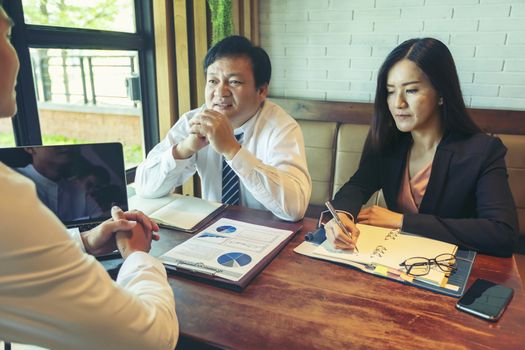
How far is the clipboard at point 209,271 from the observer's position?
3.09ft

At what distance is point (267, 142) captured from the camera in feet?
5.51

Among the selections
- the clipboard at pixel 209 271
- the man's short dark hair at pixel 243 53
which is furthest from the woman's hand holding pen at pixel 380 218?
the man's short dark hair at pixel 243 53

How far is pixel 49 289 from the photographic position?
537 millimetres

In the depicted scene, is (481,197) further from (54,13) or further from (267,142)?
(54,13)

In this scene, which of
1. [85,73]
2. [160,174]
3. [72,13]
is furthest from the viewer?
[85,73]

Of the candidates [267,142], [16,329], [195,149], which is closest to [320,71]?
[267,142]

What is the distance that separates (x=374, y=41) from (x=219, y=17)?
100cm

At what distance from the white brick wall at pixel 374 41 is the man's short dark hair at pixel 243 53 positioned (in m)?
1.14

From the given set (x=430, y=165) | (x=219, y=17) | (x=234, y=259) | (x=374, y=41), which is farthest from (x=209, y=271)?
(x=374, y=41)

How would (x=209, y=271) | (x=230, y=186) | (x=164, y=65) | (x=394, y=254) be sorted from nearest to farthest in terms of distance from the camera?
(x=209, y=271)
(x=394, y=254)
(x=230, y=186)
(x=164, y=65)

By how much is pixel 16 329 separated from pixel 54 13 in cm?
159

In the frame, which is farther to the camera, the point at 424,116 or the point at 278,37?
the point at 278,37

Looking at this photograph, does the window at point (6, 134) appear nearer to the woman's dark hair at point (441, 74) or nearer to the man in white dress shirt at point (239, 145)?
the man in white dress shirt at point (239, 145)

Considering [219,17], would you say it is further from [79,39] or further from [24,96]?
[24,96]
